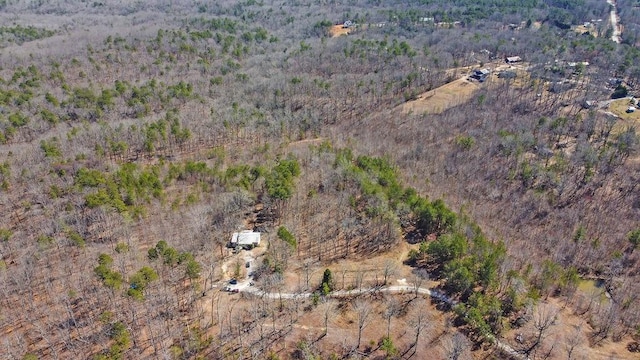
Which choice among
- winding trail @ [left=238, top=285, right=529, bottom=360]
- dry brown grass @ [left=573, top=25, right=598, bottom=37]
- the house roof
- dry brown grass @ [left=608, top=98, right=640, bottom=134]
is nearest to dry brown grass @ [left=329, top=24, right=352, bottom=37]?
dry brown grass @ [left=573, top=25, right=598, bottom=37]

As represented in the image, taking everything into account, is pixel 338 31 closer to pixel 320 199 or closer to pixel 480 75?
pixel 480 75

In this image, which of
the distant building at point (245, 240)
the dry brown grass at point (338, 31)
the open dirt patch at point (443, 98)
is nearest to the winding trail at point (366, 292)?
the distant building at point (245, 240)

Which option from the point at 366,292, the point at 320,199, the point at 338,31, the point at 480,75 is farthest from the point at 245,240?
the point at 338,31

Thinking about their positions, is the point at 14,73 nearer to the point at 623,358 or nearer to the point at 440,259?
the point at 440,259

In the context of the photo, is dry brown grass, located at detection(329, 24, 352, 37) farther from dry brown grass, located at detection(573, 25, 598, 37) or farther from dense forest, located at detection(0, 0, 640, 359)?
dry brown grass, located at detection(573, 25, 598, 37)

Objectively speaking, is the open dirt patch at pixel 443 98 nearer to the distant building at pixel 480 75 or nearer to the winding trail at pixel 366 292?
the distant building at pixel 480 75

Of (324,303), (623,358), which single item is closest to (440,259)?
(324,303)

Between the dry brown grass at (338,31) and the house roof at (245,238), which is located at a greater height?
the dry brown grass at (338,31)
